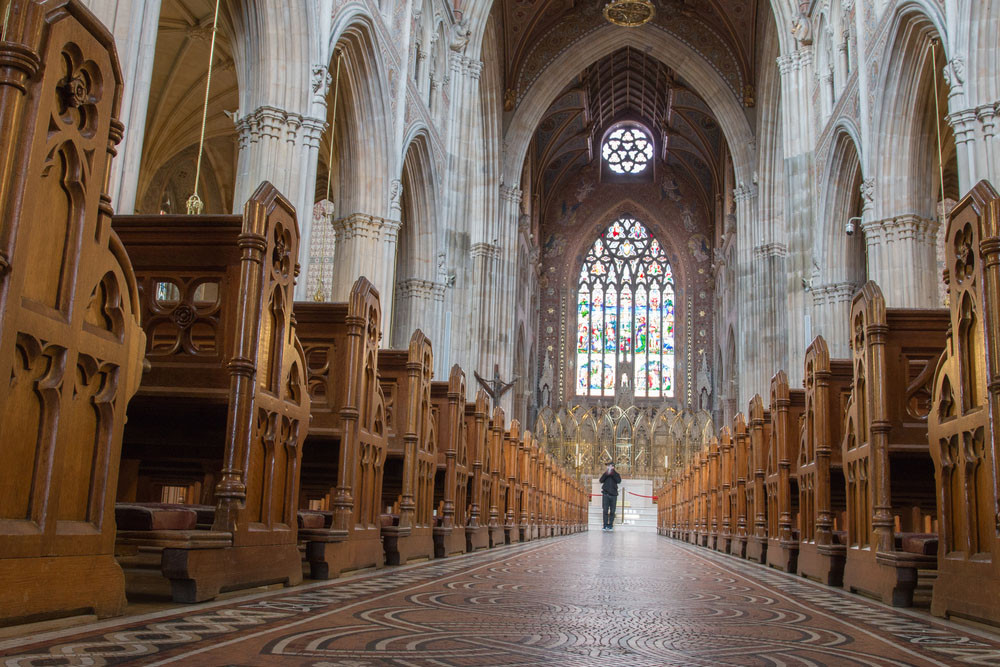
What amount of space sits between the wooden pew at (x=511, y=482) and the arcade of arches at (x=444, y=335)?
0.10 metres

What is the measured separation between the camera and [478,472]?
8586 millimetres

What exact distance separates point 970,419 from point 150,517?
293 cm

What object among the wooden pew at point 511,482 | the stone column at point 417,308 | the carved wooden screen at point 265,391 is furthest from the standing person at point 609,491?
the carved wooden screen at point 265,391

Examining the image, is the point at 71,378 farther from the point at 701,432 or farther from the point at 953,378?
the point at 701,432

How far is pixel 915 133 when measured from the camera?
11438 millimetres

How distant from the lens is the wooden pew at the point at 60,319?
76.7 inches

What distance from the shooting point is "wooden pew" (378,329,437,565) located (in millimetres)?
5773

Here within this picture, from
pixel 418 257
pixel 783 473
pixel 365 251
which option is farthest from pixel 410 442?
pixel 418 257

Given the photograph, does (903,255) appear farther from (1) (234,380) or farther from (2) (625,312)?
(2) (625,312)

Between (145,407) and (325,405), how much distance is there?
1338 millimetres

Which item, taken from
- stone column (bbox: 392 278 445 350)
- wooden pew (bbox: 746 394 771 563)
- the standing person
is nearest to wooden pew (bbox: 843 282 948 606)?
wooden pew (bbox: 746 394 771 563)

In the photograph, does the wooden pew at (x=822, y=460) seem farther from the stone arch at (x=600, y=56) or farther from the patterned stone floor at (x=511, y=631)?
the stone arch at (x=600, y=56)

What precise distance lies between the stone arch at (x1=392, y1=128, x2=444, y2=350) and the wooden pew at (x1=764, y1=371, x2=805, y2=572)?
347 inches

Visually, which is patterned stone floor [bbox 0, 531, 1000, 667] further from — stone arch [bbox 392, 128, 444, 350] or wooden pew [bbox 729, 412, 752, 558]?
stone arch [bbox 392, 128, 444, 350]
